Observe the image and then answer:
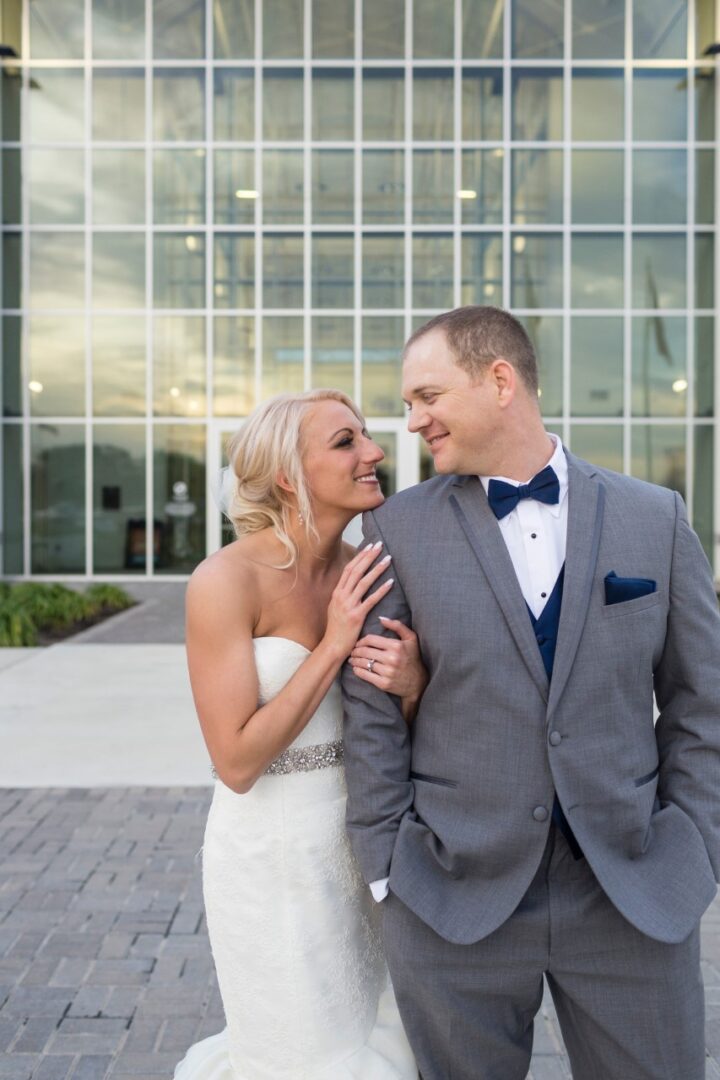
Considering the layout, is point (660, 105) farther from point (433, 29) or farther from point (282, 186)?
point (282, 186)

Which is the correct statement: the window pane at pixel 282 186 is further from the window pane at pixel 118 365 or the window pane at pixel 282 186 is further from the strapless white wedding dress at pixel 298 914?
the strapless white wedding dress at pixel 298 914

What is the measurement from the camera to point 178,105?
18.1 metres

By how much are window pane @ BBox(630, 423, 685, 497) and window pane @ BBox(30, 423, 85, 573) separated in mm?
9764

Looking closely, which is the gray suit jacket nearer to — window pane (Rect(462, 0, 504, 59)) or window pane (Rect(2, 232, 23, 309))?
window pane (Rect(2, 232, 23, 309))

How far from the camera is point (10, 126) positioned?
1819cm

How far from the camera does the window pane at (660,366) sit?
59.3 feet

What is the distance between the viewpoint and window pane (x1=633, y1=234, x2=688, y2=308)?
18.1m

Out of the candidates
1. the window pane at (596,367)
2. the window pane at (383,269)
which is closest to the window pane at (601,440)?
the window pane at (596,367)

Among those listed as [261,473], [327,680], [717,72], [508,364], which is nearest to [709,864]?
[327,680]

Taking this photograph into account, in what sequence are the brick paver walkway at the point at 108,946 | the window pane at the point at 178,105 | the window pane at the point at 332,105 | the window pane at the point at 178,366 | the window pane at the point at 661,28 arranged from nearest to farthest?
the brick paver walkway at the point at 108,946 < the window pane at the point at 661,28 < the window pane at the point at 332,105 < the window pane at the point at 178,105 < the window pane at the point at 178,366

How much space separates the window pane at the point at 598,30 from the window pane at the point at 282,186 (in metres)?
5.23

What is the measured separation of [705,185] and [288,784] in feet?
59.4

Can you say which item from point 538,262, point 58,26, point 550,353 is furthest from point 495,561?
point 58,26

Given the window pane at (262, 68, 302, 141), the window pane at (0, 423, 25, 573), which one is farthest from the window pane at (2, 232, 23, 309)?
Answer: the window pane at (262, 68, 302, 141)
